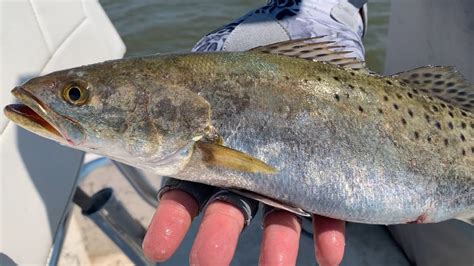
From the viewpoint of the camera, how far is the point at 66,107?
2.12m

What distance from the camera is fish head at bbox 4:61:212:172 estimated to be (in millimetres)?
2119

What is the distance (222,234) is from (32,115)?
92 cm

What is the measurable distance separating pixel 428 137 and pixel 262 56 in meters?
0.82

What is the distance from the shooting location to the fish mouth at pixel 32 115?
2.08 metres

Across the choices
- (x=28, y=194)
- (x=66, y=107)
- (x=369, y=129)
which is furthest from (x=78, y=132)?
(x=369, y=129)

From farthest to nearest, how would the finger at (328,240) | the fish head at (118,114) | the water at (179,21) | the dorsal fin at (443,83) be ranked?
the water at (179,21) < the dorsal fin at (443,83) < the finger at (328,240) < the fish head at (118,114)

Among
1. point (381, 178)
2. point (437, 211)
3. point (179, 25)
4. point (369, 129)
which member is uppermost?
point (369, 129)

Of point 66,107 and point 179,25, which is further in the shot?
point 179,25

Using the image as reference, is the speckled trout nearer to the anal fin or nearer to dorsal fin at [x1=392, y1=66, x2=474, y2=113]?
the anal fin

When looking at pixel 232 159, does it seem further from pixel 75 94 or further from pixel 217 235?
pixel 75 94

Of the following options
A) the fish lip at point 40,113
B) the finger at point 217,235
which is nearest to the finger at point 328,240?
the finger at point 217,235

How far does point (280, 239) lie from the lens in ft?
7.22

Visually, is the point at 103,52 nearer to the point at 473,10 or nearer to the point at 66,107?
the point at 66,107

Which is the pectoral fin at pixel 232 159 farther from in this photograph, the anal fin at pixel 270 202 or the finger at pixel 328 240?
the finger at pixel 328 240
